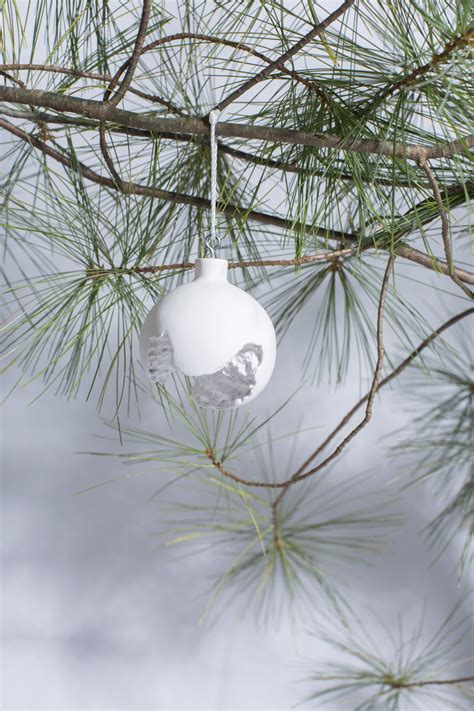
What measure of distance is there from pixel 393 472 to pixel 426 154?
882mm

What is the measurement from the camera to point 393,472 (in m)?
1.40

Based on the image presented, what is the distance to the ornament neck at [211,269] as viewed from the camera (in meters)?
0.57

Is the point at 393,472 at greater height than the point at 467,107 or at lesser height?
lesser

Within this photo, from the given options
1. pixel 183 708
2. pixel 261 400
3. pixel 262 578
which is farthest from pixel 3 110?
pixel 183 708

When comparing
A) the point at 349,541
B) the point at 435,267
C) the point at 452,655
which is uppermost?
the point at 435,267

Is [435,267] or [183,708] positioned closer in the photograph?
[435,267]

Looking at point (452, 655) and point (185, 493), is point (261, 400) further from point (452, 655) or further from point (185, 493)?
point (452, 655)

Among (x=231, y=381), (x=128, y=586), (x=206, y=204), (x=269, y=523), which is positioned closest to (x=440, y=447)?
(x=269, y=523)

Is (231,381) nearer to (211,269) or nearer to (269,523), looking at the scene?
(211,269)

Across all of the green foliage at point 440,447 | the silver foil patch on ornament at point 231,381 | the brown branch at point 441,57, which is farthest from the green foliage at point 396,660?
the brown branch at point 441,57

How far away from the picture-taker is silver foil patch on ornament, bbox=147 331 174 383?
1.76ft

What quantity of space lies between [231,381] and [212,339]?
0.05 meters

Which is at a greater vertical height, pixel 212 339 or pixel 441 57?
pixel 441 57

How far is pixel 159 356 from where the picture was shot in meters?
0.54
